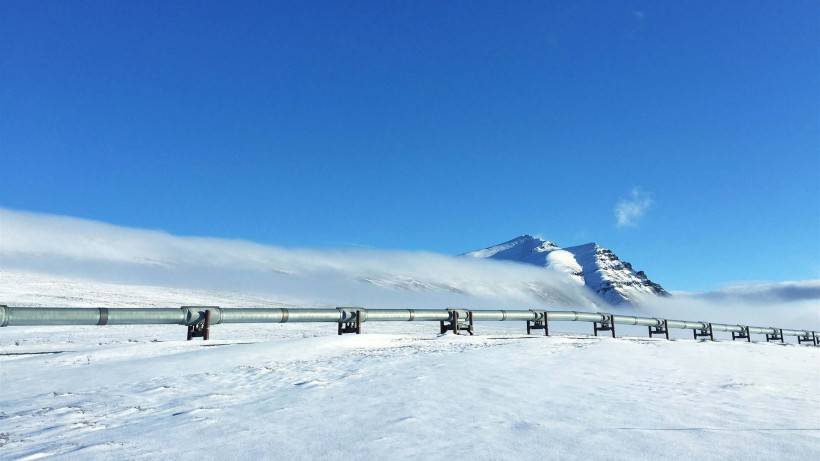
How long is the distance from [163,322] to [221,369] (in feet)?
18.8

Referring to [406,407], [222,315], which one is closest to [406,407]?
[406,407]

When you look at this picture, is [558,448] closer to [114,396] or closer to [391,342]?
[114,396]

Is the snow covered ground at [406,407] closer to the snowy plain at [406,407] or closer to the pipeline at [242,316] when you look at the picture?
the snowy plain at [406,407]

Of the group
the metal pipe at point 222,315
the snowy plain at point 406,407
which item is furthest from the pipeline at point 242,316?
the snowy plain at point 406,407

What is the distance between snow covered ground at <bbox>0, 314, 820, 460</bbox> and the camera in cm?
346

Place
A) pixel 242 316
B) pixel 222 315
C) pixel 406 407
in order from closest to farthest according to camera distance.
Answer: pixel 406 407 < pixel 222 315 < pixel 242 316

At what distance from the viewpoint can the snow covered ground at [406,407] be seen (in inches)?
136

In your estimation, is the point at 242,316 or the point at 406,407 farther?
the point at 242,316

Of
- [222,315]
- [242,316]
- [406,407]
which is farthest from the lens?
[242,316]

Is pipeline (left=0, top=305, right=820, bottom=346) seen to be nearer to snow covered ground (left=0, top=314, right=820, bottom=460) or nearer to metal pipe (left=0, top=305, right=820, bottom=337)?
metal pipe (left=0, top=305, right=820, bottom=337)

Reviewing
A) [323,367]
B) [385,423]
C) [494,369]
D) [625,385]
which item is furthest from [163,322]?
[625,385]

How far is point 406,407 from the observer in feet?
15.4

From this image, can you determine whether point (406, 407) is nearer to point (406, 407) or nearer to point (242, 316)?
point (406, 407)

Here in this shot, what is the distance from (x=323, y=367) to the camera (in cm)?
752
